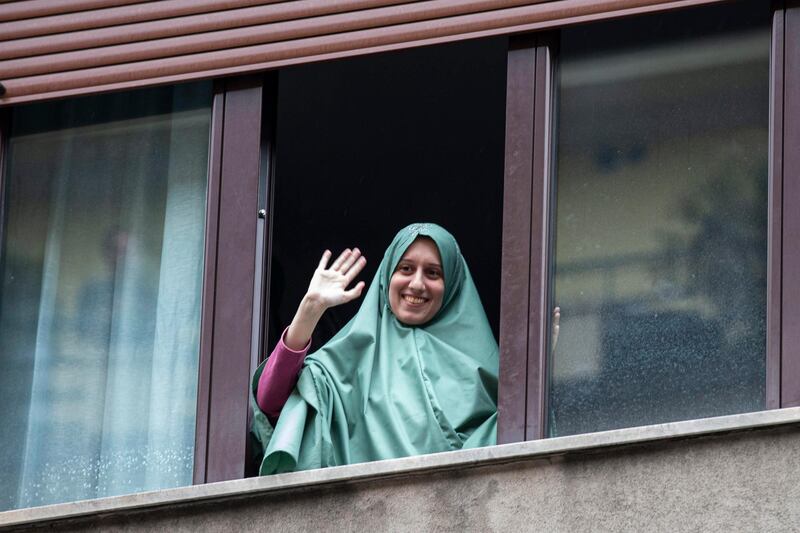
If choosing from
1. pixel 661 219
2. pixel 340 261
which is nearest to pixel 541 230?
pixel 661 219

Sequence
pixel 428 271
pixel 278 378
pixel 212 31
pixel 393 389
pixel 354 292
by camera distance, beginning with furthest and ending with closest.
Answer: pixel 428 271, pixel 212 31, pixel 393 389, pixel 354 292, pixel 278 378

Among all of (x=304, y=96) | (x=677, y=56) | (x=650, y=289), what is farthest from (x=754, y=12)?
(x=304, y=96)

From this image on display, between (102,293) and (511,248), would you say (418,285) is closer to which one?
(511,248)

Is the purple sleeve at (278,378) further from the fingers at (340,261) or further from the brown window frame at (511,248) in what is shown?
the fingers at (340,261)

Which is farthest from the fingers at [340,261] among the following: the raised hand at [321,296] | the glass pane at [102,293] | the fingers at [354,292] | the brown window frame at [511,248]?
the glass pane at [102,293]

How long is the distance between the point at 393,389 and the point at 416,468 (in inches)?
34.3

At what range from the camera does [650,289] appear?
9.42 metres

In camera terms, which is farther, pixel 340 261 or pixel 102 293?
pixel 102 293

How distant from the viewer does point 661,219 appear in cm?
949

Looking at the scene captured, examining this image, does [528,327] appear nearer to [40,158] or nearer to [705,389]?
[705,389]

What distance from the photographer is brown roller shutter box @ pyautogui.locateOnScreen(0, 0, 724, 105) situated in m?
9.81

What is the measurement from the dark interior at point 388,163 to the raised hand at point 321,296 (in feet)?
7.73

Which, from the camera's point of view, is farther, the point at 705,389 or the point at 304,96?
the point at 304,96

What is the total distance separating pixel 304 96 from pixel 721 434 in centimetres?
426
